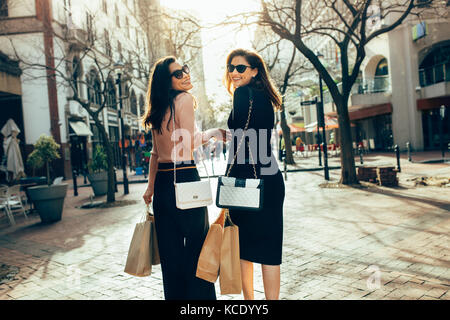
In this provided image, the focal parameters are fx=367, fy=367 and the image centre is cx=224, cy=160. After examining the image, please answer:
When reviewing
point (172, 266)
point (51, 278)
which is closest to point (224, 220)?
point (172, 266)

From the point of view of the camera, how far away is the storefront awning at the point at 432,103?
79.6ft

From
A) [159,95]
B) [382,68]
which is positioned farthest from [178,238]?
[382,68]

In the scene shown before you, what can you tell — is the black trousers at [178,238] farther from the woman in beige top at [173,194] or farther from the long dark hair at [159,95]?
the long dark hair at [159,95]

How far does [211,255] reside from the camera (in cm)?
251

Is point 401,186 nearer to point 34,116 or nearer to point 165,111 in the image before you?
point 165,111

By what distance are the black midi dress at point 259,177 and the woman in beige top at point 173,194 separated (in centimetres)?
19

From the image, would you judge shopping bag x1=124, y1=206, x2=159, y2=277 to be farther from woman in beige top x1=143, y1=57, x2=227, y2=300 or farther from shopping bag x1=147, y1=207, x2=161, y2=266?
woman in beige top x1=143, y1=57, x2=227, y2=300

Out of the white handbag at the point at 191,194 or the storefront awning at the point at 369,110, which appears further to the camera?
the storefront awning at the point at 369,110

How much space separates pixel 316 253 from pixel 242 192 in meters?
2.66

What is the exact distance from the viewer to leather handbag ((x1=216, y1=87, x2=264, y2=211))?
2436mm

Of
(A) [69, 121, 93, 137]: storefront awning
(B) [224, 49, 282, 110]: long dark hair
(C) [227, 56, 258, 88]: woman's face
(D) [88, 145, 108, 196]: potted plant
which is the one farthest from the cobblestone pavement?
(A) [69, 121, 93, 137]: storefront awning

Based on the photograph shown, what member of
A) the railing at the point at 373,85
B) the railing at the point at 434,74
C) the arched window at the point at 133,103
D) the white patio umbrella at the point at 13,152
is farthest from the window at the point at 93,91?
the railing at the point at 434,74

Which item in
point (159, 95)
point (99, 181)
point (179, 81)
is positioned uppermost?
point (179, 81)

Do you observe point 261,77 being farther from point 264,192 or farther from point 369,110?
point 369,110
